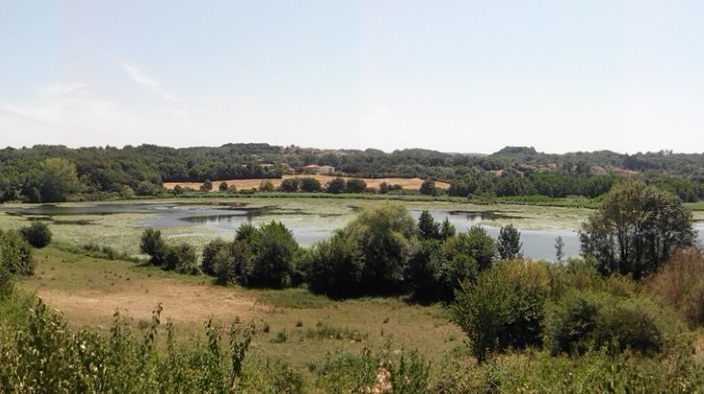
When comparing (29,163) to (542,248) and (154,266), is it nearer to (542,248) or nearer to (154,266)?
(154,266)

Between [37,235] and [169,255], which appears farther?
[37,235]

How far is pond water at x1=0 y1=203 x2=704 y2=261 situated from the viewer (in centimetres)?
5506

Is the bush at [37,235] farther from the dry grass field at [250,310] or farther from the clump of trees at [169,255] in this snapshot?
the clump of trees at [169,255]

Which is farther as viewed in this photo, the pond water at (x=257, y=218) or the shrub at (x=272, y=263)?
the pond water at (x=257, y=218)

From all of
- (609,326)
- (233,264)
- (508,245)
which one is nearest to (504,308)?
(609,326)

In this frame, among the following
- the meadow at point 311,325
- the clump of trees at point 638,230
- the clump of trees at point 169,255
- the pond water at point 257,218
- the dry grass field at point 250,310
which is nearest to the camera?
the meadow at point 311,325

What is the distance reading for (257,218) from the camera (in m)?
72.1

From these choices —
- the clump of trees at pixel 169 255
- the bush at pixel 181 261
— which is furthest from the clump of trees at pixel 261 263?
the clump of trees at pixel 169 255

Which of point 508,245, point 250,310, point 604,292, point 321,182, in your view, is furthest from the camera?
point 321,182

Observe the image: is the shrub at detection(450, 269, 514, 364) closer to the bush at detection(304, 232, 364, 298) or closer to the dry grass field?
the dry grass field

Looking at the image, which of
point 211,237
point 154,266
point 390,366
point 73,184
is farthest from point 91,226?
point 390,366

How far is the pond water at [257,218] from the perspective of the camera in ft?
181

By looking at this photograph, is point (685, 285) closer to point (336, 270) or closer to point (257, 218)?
point (336, 270)

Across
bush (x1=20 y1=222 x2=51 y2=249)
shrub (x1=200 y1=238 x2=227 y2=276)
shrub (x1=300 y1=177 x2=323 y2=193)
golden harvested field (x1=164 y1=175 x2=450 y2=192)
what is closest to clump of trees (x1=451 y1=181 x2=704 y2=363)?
shrub (x1=200 y1=238 x2=227 y2=276)
